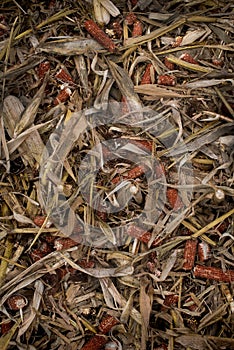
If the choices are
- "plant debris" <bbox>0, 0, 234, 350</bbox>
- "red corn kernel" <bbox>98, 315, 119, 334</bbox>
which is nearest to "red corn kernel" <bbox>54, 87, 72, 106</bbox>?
"plant debris" <bbox>0, 0, 234, 350</bbox>

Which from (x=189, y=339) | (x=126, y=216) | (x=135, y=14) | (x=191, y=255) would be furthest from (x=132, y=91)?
(x=189, y=339)

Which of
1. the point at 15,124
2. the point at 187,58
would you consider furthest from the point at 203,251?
the point at 15,124

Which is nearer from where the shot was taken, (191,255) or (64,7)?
(191,255)

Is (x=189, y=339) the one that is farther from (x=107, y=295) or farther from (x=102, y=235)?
(x=102, y=235)

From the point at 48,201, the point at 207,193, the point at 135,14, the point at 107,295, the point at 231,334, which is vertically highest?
the point at 135,14

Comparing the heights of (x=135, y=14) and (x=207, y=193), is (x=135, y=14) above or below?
above

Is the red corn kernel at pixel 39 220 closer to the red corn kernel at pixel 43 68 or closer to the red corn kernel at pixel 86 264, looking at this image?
the red corn kernel at pixel 86 264

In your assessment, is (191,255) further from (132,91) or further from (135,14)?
(135,14)

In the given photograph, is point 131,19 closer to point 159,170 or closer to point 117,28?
point 117,28
